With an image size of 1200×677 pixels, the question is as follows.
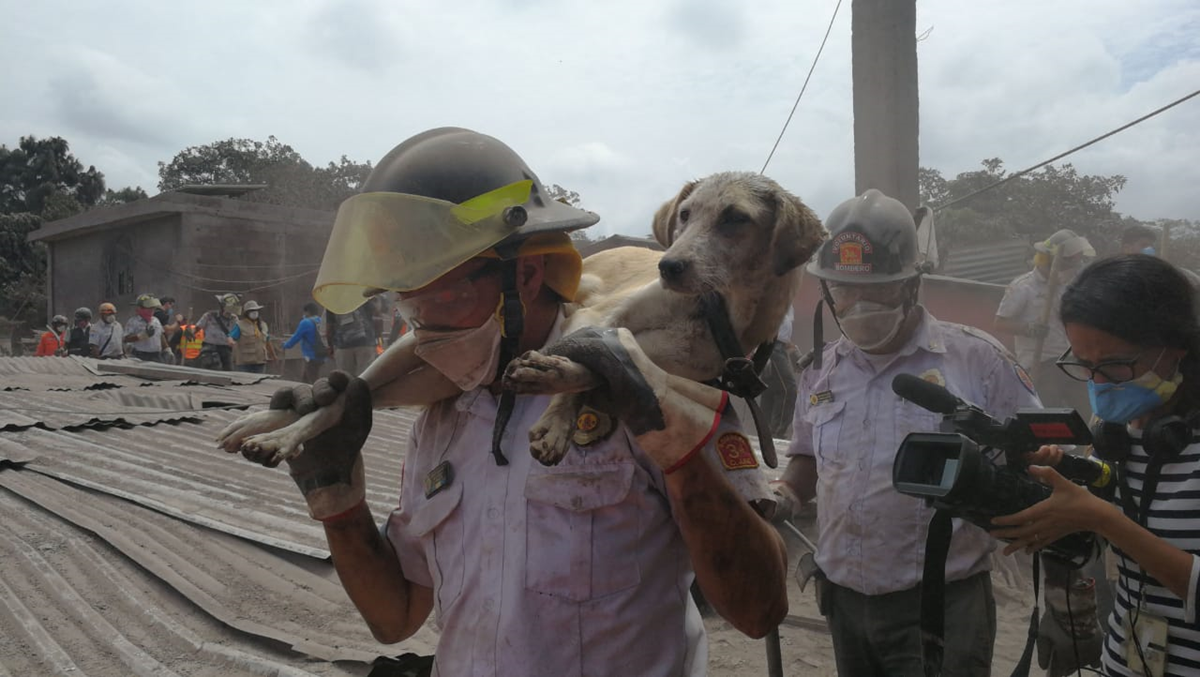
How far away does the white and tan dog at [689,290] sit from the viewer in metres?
1.88

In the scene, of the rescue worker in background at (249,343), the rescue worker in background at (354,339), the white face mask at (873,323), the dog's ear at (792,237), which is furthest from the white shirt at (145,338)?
the dog's ear at (792,237)

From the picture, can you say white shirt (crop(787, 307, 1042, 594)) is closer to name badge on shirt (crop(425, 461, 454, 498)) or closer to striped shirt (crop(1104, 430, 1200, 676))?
striped shirt (crop(1104, 430, 1200, 676))

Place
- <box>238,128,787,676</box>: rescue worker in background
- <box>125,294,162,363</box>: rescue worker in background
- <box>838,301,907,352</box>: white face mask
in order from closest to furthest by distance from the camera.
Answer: <box>238,128,787,676</box>: rescue worker in background → <box>838,301,907,352</box>: white face mask → <box>125,294,162,363</box>: rescue worker in background

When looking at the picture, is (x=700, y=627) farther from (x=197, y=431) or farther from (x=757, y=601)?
(x=197, y=431)

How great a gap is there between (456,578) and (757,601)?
0.60 m

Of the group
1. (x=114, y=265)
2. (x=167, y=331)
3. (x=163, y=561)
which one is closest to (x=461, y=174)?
(x=163, y=561)

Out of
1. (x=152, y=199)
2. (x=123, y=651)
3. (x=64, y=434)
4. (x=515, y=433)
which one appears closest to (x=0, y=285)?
(x=152, y=199)

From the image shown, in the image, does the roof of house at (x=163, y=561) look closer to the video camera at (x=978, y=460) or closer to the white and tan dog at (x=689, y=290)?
the white and tan dog at (x=689, y=290)

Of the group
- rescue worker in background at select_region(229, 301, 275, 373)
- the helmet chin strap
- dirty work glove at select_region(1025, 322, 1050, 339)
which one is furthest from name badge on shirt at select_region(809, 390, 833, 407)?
rescue worker in background at select_region(229, 301, 275, 373)

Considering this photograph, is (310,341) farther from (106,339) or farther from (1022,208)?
(1022,208)

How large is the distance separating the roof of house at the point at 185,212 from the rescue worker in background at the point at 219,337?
7297 mm

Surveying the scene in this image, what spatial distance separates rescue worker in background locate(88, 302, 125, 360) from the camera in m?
14.2

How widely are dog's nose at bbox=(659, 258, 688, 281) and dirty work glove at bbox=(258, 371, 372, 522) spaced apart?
2.49 ft

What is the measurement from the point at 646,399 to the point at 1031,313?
700 centimetres
